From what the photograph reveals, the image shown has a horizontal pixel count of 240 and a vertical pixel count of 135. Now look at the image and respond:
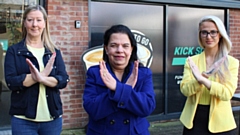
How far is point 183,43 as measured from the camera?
22.6ft

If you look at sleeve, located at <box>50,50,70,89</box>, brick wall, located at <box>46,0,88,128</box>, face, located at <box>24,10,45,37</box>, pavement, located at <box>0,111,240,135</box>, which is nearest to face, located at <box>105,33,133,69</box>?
sleeve, located at <box>50,50,70,89</box>

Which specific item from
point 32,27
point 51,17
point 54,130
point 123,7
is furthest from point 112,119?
point 123,7

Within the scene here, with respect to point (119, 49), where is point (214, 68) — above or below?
below

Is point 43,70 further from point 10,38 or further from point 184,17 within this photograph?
point 184,17

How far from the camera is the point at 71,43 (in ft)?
18.3


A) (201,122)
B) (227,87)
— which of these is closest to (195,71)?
(227,87)

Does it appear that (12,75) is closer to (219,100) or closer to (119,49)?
(119,49)

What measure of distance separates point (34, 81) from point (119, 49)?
1.06m

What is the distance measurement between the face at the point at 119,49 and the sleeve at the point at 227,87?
39.5 inches

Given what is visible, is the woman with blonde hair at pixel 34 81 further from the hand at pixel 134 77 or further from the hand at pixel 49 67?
the hand at pixel 134 77

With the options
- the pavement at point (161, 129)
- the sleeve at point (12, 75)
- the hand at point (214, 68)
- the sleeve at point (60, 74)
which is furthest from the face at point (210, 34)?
the pavement at point (161, 129)

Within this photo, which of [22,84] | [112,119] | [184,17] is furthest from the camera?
[184,17]

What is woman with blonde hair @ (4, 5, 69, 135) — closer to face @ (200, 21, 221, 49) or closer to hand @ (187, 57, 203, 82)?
hand @ (187, 57, 203, 82)

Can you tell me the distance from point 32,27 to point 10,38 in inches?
104
